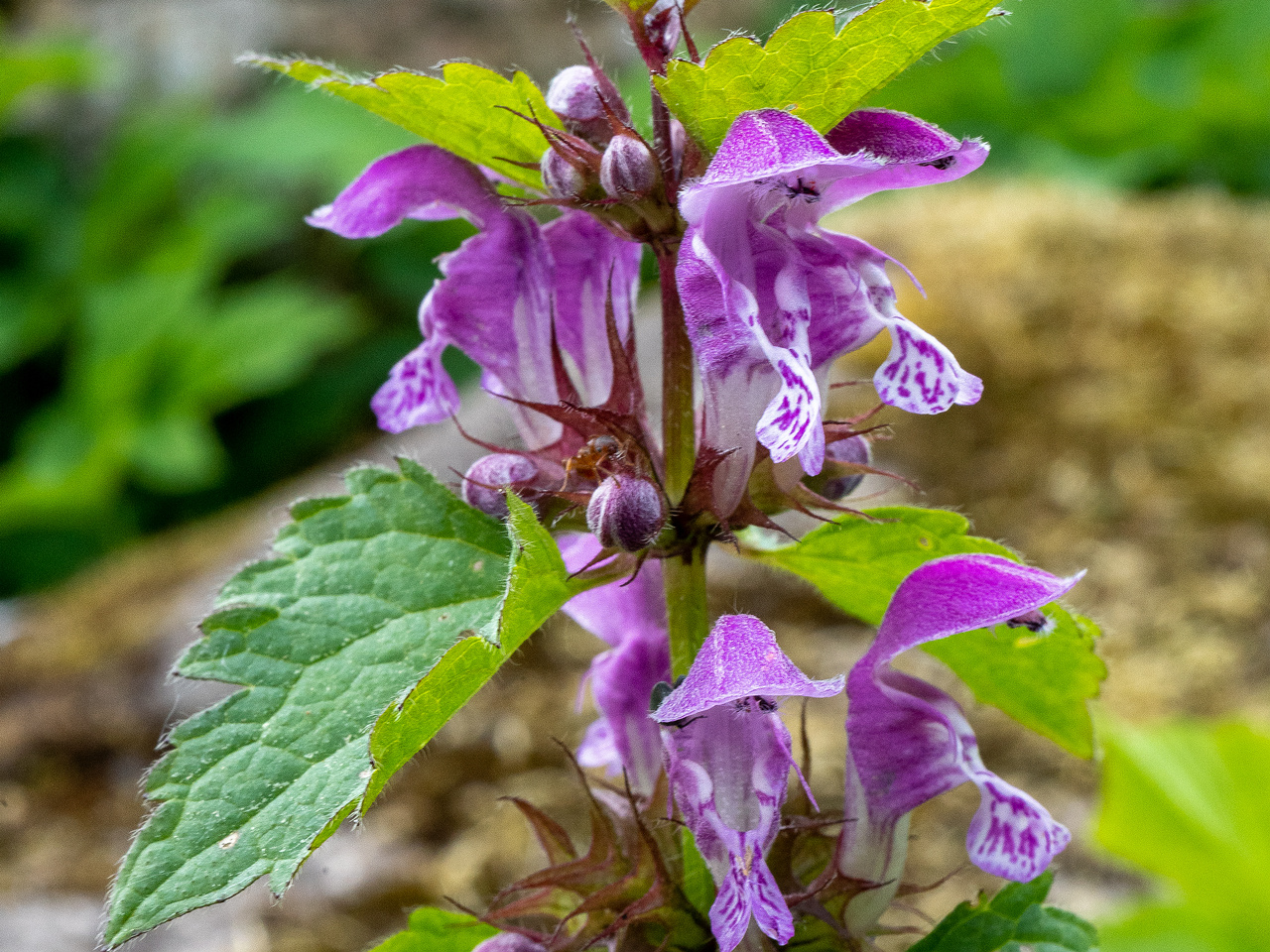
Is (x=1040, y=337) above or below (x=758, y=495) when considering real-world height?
below

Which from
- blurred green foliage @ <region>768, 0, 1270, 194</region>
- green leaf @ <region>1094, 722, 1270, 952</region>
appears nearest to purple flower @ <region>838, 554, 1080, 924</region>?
green leaf @ <region>1094, 722, 1270, 952</region>

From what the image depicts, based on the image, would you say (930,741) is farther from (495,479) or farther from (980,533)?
(980,533)

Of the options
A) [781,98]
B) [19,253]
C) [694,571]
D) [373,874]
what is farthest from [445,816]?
[19,253]

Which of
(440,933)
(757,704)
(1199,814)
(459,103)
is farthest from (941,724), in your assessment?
(1199,814)

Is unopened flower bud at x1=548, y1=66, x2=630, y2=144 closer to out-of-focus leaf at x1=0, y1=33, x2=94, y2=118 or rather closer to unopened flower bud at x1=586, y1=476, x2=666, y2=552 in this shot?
unopened flower bud at x1=586, y1=476, x2=666, y2=552

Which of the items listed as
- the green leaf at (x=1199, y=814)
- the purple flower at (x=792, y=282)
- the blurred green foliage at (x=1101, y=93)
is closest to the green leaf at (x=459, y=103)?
the purple flower at (x=792, y=282)

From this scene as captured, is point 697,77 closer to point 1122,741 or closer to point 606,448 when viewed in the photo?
point 606,448
